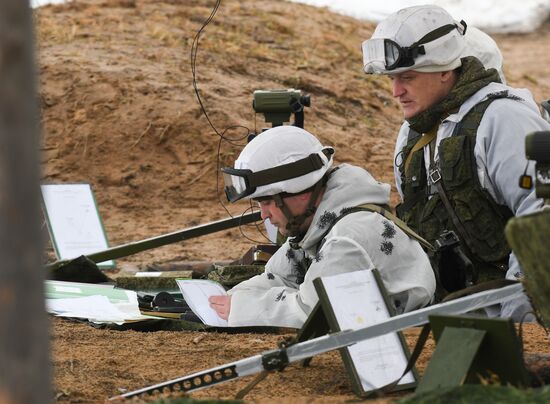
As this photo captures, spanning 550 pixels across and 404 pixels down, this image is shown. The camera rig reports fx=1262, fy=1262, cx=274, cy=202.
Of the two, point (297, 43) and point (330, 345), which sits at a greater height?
point (330, 345)

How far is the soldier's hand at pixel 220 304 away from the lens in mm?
6406

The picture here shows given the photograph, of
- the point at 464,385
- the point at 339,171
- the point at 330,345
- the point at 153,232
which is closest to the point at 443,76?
the point at 339,171

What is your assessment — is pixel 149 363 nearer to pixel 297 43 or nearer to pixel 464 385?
pixel 464 385

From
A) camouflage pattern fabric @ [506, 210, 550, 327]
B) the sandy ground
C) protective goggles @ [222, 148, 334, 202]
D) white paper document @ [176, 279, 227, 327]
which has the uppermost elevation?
camouflage pattern fabric @ [506, 210, 550, 327]

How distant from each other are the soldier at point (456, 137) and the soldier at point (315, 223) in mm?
488

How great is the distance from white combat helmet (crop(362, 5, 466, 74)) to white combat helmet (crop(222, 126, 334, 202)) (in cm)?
83

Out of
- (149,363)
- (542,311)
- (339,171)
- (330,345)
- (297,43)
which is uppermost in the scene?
(542,311)

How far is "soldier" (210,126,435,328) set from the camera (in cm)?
573

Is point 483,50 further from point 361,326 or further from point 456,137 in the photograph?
point 361,326

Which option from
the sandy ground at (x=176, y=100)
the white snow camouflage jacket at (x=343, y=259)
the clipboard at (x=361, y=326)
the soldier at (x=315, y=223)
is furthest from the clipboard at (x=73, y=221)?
the clipboard at (x=361, y=326)

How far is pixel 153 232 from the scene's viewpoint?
12281 mm

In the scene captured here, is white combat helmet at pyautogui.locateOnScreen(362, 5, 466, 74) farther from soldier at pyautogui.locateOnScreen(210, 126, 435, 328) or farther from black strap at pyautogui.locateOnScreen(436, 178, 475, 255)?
A: soldier at pyautogui.locateOnScreen(210, 126, 435, 328)

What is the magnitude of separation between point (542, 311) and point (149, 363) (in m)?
2.06

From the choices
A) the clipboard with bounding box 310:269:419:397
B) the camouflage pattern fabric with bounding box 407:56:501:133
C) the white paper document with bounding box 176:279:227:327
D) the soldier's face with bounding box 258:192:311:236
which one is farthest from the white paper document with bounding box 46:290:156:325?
the clipboard with bounding box 310:269:419:397
